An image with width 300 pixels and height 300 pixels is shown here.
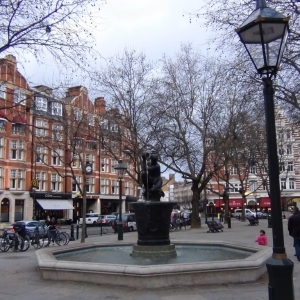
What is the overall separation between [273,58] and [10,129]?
158 feet

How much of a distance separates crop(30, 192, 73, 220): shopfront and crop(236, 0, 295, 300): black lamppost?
155 ft

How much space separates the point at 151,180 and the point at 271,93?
25.8 ft

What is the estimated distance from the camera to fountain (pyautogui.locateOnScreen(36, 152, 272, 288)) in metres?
8.85

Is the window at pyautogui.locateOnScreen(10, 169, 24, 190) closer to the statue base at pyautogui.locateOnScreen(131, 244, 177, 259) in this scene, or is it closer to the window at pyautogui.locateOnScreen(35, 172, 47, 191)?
the window at pyautogui.locateOnScreen(35, 172, 47, 191)

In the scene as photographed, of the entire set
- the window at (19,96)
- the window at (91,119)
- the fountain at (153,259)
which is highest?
the window at (91,119)

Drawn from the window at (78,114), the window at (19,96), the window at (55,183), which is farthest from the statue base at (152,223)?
the window at (55,183)

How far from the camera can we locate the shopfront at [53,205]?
174ft

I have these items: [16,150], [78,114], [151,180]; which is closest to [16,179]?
[16,150]

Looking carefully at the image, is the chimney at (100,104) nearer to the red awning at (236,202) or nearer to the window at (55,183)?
the window at (55,183)

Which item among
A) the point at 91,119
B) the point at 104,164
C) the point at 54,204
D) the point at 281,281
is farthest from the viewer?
the point at 104,164

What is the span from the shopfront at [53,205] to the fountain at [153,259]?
1525 inches

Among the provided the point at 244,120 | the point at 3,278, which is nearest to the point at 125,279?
the point at 3,278

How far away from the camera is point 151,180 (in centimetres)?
1293

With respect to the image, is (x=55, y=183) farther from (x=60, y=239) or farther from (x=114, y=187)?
(x=60, y=239)
